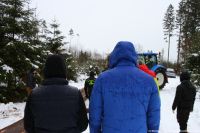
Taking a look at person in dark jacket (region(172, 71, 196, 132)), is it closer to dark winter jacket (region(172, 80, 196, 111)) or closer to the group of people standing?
dark winter jacket (region(172, 80, 196, 111))

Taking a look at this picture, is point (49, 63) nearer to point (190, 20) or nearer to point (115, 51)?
point (115, 51)

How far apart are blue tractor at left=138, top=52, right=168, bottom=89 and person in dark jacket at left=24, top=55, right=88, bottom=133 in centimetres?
2052

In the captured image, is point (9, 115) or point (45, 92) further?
point (9, 115)

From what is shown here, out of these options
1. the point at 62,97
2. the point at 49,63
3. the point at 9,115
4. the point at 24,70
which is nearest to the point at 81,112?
the point at 62,97

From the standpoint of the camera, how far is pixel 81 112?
15.3 feet

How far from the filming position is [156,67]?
25688 mm

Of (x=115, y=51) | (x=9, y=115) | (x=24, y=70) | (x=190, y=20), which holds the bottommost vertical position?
(x=9, y=115)

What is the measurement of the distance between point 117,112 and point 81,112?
0.51 metres

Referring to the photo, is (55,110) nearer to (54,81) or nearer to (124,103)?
(54,81)

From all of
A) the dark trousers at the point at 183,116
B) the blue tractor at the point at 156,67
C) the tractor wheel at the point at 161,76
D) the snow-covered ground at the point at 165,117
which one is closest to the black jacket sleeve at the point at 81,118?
the dark trousers at the point at 183,116

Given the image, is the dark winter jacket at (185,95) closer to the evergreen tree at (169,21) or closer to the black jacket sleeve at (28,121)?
the black jacket sleeve at (28,121)

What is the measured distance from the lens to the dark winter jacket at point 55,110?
4551 millimetres

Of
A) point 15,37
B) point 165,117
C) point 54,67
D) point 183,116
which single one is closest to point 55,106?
point 54,67

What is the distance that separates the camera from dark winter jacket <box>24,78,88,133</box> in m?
4.55
